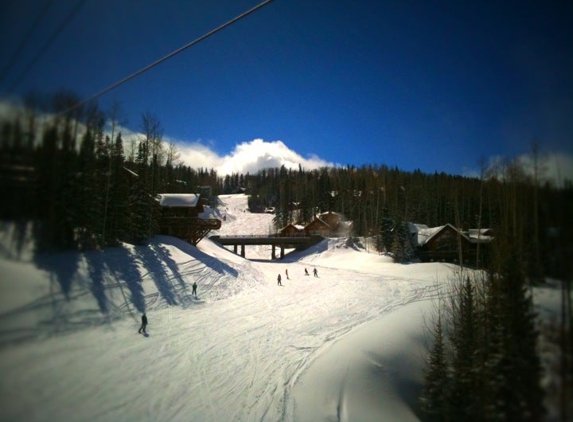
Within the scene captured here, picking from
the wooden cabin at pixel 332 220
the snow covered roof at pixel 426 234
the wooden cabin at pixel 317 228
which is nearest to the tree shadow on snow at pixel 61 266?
the snow covered roof at pixel 426 234

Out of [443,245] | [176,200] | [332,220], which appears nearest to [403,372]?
[443,245]

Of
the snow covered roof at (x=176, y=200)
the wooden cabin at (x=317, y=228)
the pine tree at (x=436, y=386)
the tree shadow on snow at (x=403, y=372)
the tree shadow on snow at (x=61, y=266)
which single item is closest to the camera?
the tree shadow on snow at (x=61, y=266)

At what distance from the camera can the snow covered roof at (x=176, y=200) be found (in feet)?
23.7

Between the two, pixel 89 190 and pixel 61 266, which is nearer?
pixel 61 266

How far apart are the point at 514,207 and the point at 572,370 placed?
4.60ft

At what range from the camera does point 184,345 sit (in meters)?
6.77

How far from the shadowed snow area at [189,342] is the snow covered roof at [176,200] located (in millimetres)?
1298

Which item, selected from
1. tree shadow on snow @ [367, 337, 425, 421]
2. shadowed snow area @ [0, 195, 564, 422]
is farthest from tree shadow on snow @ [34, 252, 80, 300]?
tree shadow on snow @ [367, 337, 425, 421]

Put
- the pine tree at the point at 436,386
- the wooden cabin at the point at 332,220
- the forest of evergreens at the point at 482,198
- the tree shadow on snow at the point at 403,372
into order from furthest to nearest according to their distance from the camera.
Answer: the wooden cabin at the point at 332,220, the tree shadow on snow at the point at 403,372, the pine tree at the point at 436,386, the forest of evergreens at the point at 482,198

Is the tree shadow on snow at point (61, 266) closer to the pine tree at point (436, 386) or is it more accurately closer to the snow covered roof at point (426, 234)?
the pine tree at point (436, 386)

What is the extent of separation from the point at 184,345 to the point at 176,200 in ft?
13.3

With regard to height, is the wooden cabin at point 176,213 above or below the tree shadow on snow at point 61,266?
above

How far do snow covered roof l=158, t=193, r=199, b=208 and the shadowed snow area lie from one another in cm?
130

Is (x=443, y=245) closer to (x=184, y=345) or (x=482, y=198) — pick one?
(x=482, y=198)
